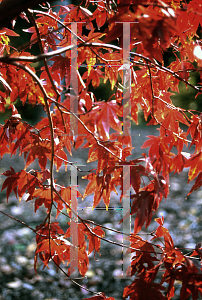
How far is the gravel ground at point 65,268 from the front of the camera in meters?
1.81

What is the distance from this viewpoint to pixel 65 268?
2.05m

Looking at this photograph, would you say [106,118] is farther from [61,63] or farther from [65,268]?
[65,268]

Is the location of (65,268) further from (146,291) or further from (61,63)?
(61,63)

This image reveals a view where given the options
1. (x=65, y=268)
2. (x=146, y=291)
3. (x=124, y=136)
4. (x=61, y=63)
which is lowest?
(x=65, y=268)

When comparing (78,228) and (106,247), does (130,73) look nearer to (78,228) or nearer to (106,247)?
(78,228)

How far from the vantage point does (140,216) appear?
2.74 feet

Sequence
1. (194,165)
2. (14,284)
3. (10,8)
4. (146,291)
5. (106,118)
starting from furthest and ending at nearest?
(14,284) < (194,165) < (106,118) < (146,291) < (10,8)

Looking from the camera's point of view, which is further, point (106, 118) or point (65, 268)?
point (65, 268)

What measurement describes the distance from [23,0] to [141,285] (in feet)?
2.82

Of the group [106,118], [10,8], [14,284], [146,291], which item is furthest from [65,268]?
[10,8]

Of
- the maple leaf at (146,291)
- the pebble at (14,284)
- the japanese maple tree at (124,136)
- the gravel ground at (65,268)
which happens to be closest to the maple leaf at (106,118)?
the japanese maple tree at (124,136)

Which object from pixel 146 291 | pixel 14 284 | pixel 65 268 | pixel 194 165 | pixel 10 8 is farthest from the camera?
pixel 65 268

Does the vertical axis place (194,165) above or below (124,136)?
below

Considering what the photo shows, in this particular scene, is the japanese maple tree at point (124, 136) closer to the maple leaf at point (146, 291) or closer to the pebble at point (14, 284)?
the maple leaf at point (146, 291)
